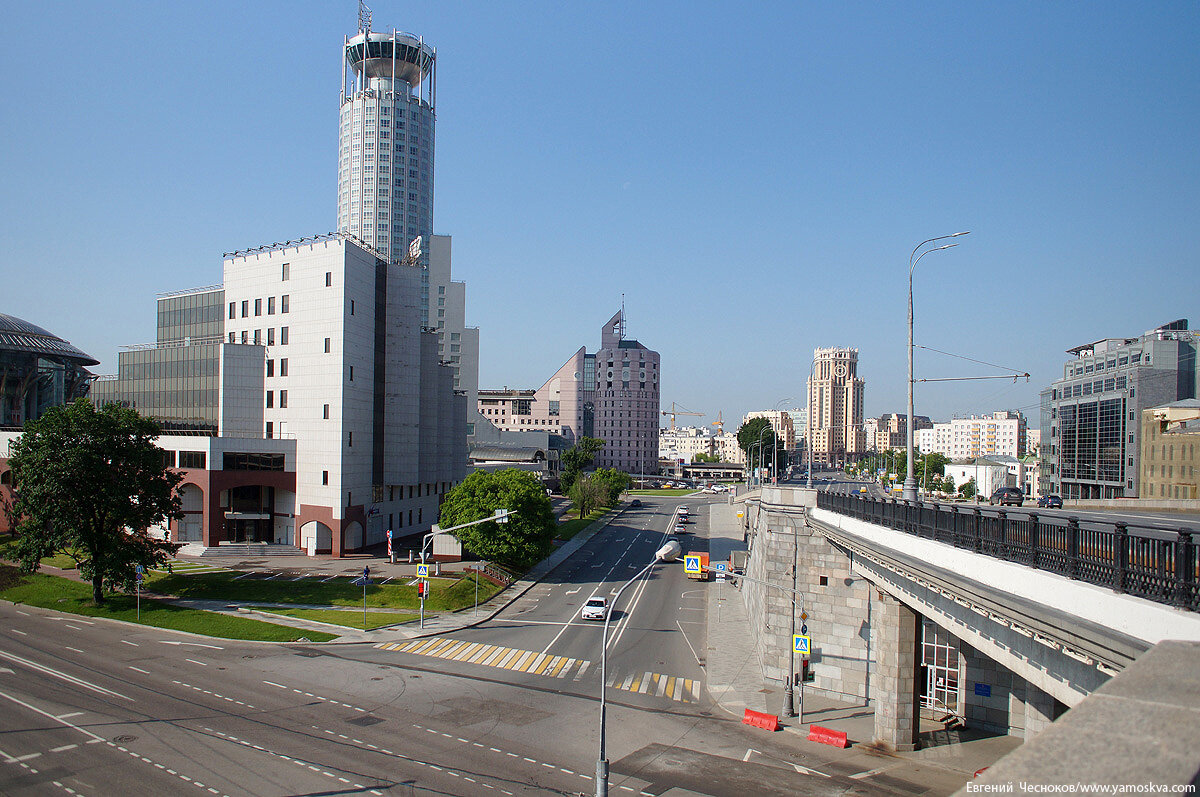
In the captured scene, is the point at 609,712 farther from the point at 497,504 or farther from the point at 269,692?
the point at 497,504

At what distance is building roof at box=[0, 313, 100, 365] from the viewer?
93.5 metres

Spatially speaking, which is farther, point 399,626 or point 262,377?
point 262,377

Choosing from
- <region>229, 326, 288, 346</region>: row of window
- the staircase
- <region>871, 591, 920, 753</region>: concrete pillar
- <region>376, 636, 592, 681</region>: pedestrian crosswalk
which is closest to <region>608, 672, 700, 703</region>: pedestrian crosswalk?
<region>376, 636, 592, 681</region>: pedestrian crosswalk

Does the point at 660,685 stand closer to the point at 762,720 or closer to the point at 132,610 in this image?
the point at 762,720

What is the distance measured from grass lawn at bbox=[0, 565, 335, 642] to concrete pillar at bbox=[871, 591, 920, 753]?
31.2 metres

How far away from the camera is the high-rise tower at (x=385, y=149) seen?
175500 millimetres

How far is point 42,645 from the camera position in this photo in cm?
3812

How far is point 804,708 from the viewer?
3347cm

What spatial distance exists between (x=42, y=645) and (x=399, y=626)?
1885 centimetres

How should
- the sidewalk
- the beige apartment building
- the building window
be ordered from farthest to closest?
the building window < the beige apartment building < the sidewalk

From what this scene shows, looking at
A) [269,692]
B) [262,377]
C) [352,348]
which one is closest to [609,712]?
[269,692]

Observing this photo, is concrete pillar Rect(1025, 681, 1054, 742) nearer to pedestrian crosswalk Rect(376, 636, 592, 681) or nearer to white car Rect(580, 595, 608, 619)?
pedestrian crosswalk Rect(376, 636, 592, 681)

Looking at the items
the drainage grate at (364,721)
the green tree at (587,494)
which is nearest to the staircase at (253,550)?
the drainage grate at (364,721)

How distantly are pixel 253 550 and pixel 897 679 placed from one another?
6078 cm
